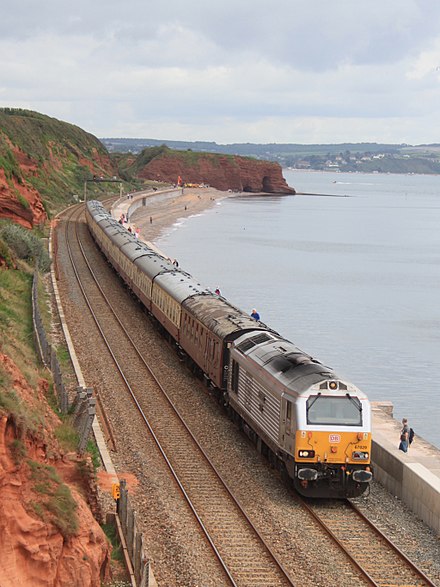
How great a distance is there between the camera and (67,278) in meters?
54.5

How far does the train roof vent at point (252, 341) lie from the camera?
2372 centimetres

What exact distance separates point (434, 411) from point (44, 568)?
28915 mm

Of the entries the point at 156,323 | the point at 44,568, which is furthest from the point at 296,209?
the point at 44,568

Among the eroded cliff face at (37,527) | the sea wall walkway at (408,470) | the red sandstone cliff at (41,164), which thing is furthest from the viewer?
the red sandstone cliff at (41,164)

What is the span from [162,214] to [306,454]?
5518 inches

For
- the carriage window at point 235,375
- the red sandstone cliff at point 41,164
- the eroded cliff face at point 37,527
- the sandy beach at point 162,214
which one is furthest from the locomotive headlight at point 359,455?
the sandy beach at point 162,214

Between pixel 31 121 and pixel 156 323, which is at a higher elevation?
pixel 31 121

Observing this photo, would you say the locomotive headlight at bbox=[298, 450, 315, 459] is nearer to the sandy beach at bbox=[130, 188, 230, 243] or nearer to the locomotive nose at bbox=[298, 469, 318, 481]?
the locomotive nose at bbox=[298, 469, 318, 481]

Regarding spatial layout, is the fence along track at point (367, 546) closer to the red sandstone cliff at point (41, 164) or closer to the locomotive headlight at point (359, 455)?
the locomotive headlight at point (359, 455)

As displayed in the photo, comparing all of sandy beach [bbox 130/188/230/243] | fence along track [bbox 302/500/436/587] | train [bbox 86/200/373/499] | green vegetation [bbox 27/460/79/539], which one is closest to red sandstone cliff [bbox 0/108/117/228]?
sandy beach [bbox 130/188/230/243]

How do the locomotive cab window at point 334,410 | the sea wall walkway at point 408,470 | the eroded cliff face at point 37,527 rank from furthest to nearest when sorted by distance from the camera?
the sea wall walkway at point 408,470 < the locomotive cab window at point 334,410 < the eroded cliff face at point 37,527

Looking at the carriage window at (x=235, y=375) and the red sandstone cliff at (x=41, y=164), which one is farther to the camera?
the red sandstone cliff at (x=41, y=164)

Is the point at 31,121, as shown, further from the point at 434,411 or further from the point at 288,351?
the point at 288,351

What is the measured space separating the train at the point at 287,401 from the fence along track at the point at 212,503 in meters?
1.56
